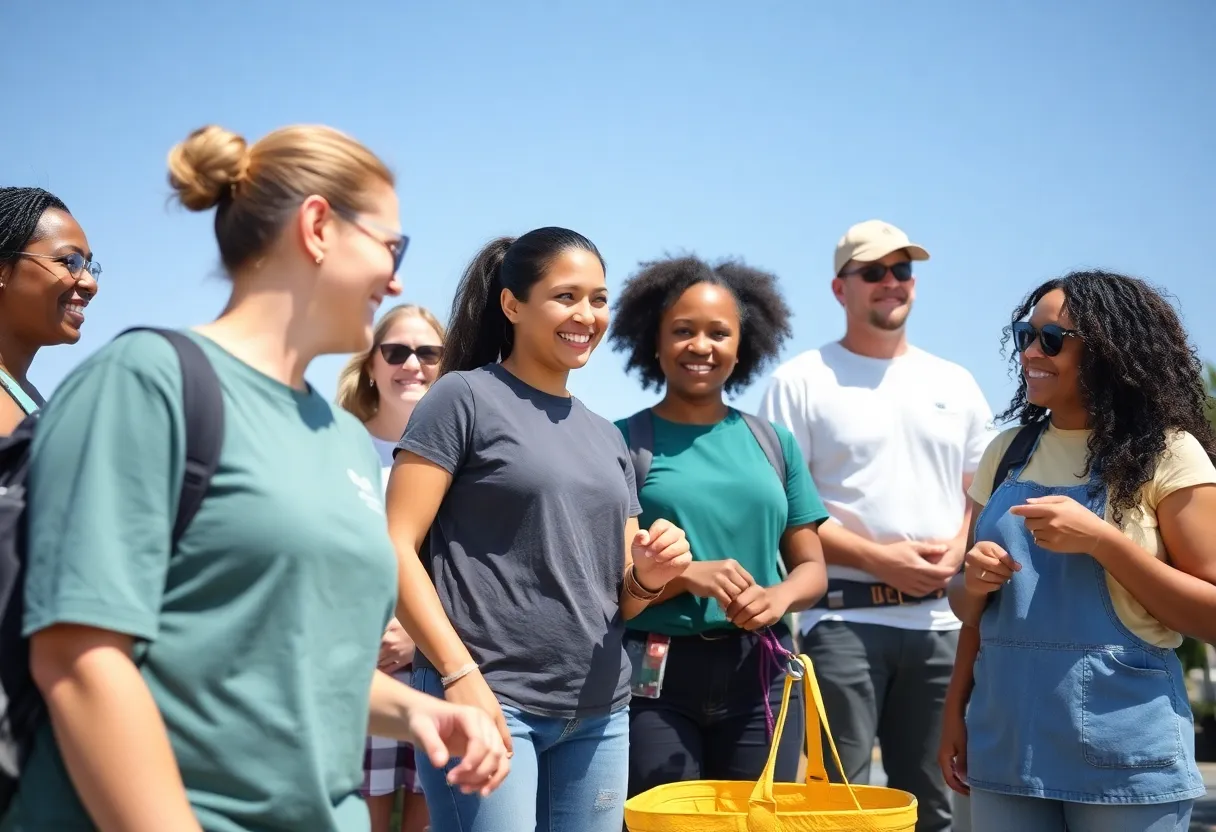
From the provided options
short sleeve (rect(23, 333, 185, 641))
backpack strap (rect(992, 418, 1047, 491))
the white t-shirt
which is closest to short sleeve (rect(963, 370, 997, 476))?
the white t-shirt

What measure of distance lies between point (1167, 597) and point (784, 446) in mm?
1635

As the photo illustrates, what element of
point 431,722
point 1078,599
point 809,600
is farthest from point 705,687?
point 431,722

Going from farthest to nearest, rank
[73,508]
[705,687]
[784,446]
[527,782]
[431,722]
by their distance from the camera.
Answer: [784,446] → [705,687] → [527,782] → [431,722] → [73,508]

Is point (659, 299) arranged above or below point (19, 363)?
above

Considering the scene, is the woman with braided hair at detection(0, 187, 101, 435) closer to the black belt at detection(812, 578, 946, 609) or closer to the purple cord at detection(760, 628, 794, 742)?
the purple cord at detection(760, 628, 794, 742)


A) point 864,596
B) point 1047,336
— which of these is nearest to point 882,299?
point 864,596

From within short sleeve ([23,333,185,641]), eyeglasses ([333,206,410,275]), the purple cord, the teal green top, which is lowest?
the purple cord

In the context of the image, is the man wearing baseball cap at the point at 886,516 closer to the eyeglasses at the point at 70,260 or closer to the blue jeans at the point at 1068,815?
the blue jeans at the point at 1068,815

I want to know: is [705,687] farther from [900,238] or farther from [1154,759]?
[900,238]

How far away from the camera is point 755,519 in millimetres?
4418

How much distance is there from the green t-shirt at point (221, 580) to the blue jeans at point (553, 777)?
1205 millimetres

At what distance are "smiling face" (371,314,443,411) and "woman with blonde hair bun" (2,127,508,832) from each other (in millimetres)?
3212

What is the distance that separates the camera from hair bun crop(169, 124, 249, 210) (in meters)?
1.96

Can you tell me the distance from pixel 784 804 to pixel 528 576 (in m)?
1.07
